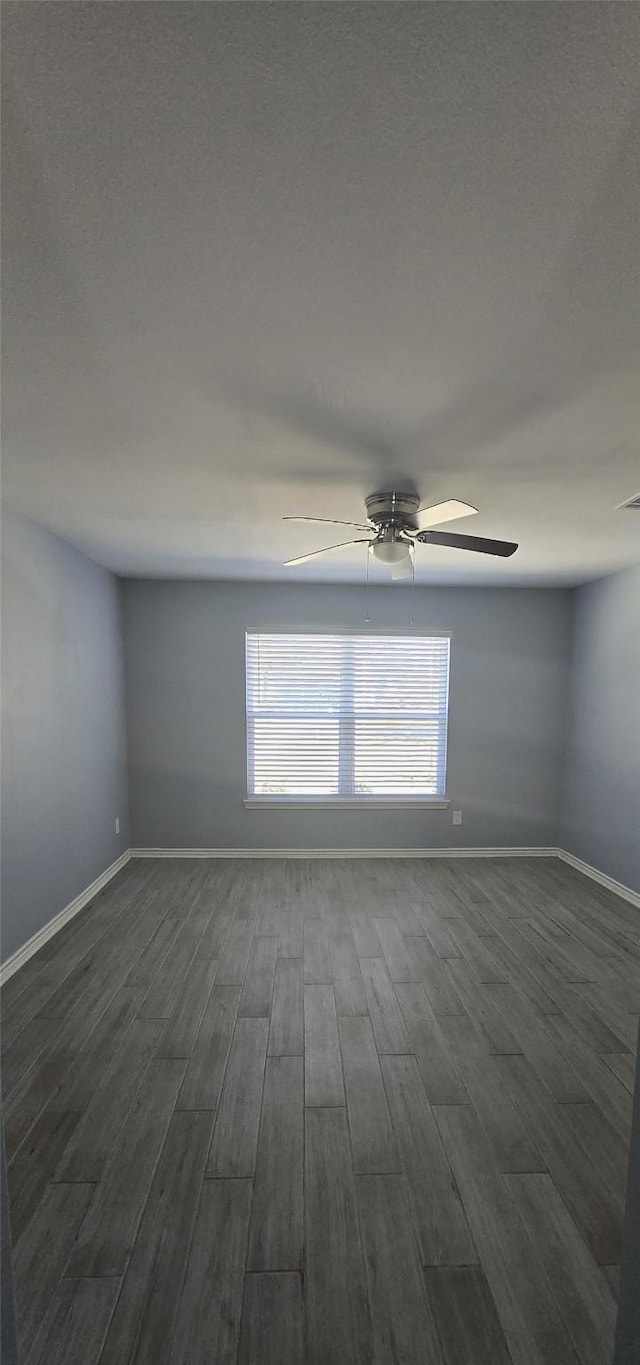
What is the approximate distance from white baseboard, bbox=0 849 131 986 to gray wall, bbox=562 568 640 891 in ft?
12.5

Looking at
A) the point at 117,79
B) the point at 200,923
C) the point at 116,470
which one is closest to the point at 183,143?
the point at 117,79

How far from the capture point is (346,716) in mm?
4660

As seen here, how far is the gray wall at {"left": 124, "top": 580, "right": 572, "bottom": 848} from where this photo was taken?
4.55 meters

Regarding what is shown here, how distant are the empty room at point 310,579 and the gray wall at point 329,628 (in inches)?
11.9

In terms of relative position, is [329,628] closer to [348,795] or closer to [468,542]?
[348,795]

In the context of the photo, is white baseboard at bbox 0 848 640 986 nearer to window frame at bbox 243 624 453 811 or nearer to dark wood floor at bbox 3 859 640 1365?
window frame at bbox 243 624 453 811

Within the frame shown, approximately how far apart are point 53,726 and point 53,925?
3.92ft

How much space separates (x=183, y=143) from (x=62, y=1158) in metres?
2.62

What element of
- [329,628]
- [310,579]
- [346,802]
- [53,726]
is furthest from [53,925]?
[310,579]

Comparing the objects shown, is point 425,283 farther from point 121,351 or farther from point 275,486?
point 275,486

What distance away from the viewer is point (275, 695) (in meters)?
4.63

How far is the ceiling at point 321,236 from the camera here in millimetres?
755

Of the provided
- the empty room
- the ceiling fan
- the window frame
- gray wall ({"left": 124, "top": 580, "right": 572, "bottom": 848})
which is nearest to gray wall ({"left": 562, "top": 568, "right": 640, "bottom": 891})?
the empty room

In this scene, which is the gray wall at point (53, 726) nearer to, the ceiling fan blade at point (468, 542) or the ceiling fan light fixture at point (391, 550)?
the ceiling fan light fixture at point (391, 550)
